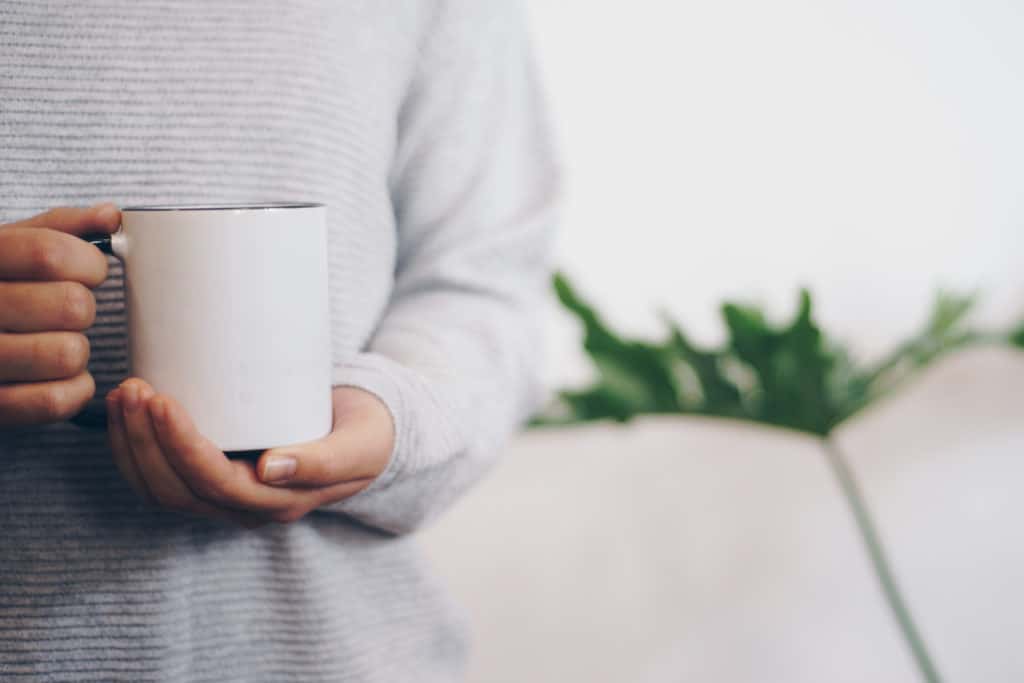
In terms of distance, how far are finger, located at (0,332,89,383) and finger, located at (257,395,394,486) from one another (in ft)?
0.30

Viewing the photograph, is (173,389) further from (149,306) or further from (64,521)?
(64,521)

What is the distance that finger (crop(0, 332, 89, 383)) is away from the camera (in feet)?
1.38

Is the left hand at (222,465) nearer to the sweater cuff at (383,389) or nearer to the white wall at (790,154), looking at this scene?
the sweater cuff at (383,389)

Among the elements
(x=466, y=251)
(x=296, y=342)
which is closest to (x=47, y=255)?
(x=296, y=342)

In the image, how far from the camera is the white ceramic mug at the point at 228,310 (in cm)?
42

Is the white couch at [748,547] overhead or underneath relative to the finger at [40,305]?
underneath

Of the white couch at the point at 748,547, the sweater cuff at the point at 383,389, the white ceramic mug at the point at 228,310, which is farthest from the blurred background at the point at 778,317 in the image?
the white ceramic mug at the point at 228,310

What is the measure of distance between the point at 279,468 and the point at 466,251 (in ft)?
0.79

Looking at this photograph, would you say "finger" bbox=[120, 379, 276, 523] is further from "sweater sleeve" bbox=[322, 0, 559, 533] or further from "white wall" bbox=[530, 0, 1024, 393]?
"white wall" bbox=[530, 0, 1024, 393]

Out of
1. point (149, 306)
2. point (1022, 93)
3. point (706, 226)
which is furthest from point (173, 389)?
point (1022, 93)

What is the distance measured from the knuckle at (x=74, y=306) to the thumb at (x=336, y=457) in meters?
0.10

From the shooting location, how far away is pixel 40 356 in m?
0.42

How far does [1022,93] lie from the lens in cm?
141

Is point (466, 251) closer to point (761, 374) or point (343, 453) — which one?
point (343, 453)
